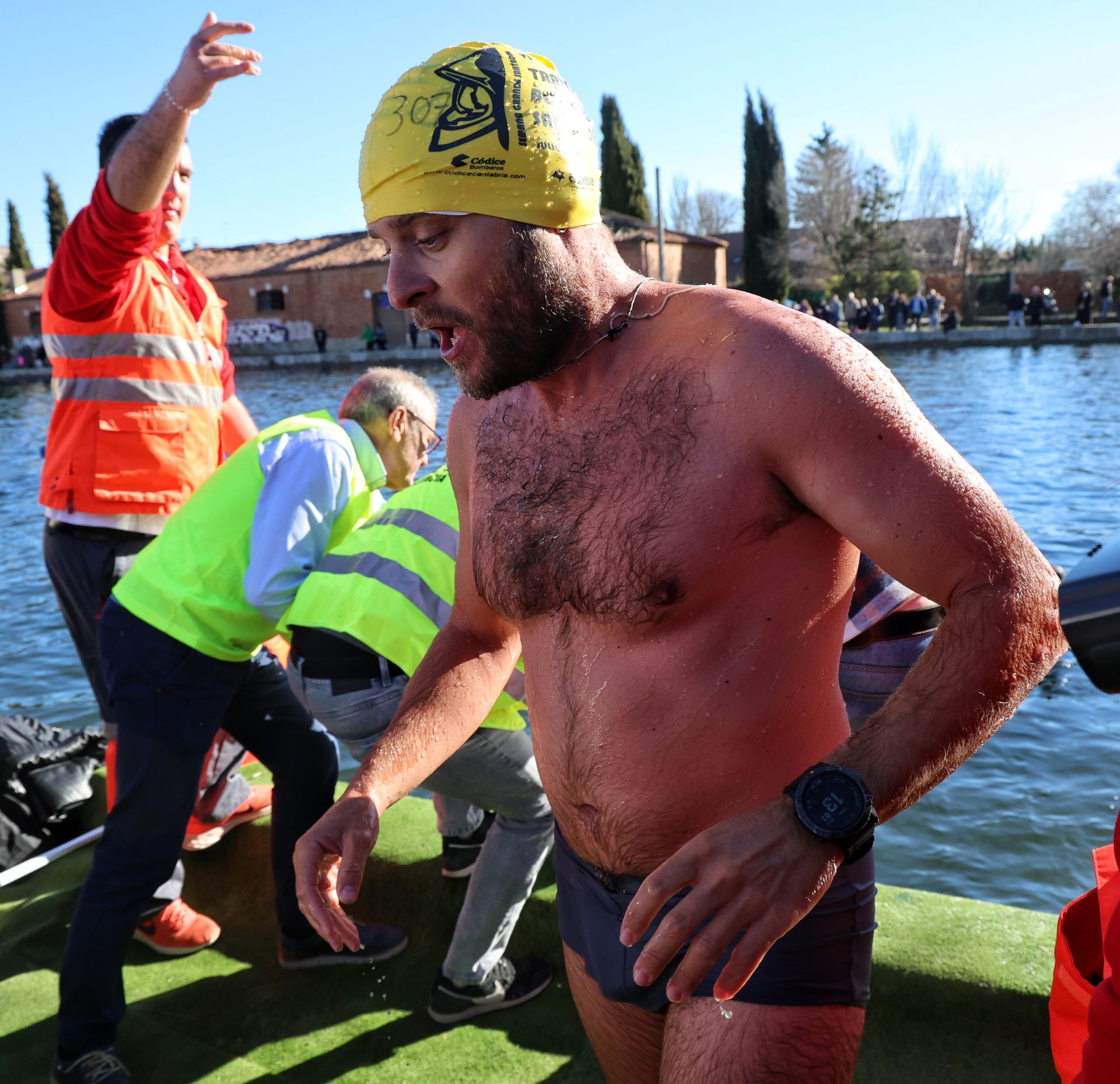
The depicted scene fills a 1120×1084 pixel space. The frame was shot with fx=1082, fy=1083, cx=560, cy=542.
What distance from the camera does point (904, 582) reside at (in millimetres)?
1607

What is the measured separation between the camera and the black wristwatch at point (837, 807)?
1385mm

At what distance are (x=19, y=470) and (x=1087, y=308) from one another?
32.5m

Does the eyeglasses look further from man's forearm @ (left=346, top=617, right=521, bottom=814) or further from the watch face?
the watch face

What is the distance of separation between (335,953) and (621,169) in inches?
2197

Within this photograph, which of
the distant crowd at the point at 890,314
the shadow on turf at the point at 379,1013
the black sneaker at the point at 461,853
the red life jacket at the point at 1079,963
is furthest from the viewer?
the distant crowd at the point at 890,314

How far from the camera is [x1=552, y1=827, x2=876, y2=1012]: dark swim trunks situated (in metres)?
1.80

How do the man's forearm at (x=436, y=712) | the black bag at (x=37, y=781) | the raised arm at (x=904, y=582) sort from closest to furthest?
the raised arm at (x=904, y=582)
the man's forearm at (x=436, y=712)
the black bag at (x=37, y=781)

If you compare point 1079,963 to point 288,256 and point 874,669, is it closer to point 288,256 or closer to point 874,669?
point 874,669

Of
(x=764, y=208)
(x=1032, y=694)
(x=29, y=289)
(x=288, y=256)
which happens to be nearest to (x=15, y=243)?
(x=29, y=289)

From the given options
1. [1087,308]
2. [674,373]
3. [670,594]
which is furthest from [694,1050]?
[1087,308]

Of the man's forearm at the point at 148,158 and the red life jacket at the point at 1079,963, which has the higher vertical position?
the man's forearm at the point at 148,158

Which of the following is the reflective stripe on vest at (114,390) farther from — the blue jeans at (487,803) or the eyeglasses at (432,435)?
the blue jeans at (487,803)

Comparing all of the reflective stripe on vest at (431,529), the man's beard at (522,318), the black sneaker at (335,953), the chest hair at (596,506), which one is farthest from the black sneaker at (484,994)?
the man's beard at (522,318)

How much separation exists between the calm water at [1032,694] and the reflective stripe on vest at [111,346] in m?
3.42
